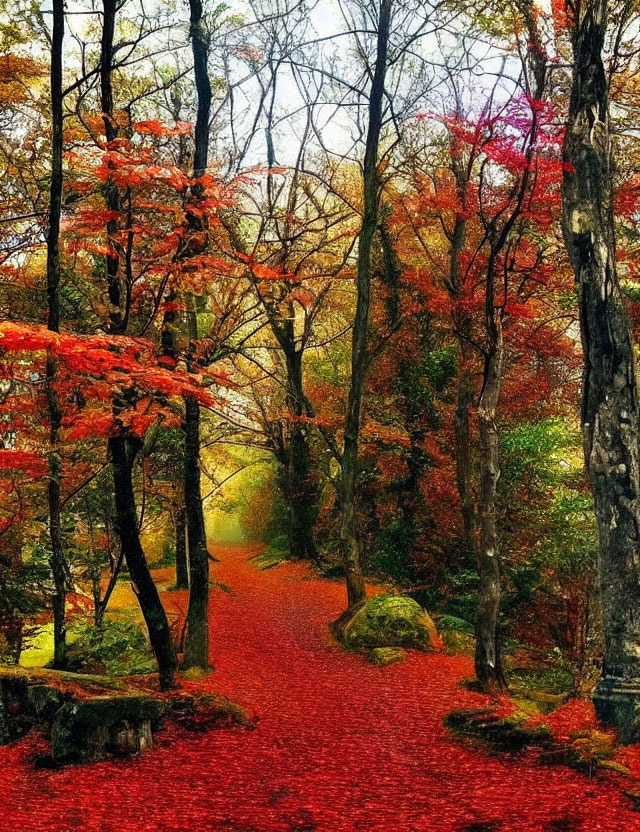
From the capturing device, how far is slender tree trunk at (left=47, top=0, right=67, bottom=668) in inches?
261

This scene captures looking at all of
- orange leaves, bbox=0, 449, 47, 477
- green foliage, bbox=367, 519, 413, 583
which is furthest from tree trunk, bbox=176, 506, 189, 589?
orange leaves, bbox=0, 449, 47, 477

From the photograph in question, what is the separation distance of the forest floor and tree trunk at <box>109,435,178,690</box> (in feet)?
3.25

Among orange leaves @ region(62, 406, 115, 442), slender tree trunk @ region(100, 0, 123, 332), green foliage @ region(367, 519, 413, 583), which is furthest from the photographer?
green foliage @ region(367, 519, 413, 583)

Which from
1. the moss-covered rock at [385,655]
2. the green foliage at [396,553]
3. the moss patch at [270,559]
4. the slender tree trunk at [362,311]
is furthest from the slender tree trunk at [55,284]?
the moss patch at [270,559]

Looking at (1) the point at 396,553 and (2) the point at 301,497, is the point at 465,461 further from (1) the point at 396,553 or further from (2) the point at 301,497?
(2) the point at 301,497

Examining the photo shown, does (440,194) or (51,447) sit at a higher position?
(440,194)

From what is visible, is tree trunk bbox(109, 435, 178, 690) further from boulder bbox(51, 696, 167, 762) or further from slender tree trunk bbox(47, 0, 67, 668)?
boulder bbox(51, 696, 167, 762)

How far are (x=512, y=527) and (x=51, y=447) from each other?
986 cm

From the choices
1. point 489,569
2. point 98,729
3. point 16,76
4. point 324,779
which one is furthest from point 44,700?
point 16,76

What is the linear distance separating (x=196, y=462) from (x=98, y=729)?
12.8 feet

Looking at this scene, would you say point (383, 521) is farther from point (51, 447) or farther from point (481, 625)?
point (51, 447)

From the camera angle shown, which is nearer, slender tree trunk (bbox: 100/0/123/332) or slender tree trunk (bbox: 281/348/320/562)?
slender tree trunk (bbox: 100/0/123/332)

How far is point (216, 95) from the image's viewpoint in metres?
14.2

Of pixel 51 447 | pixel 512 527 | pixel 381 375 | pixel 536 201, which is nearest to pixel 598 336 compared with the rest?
pixel 51 447
